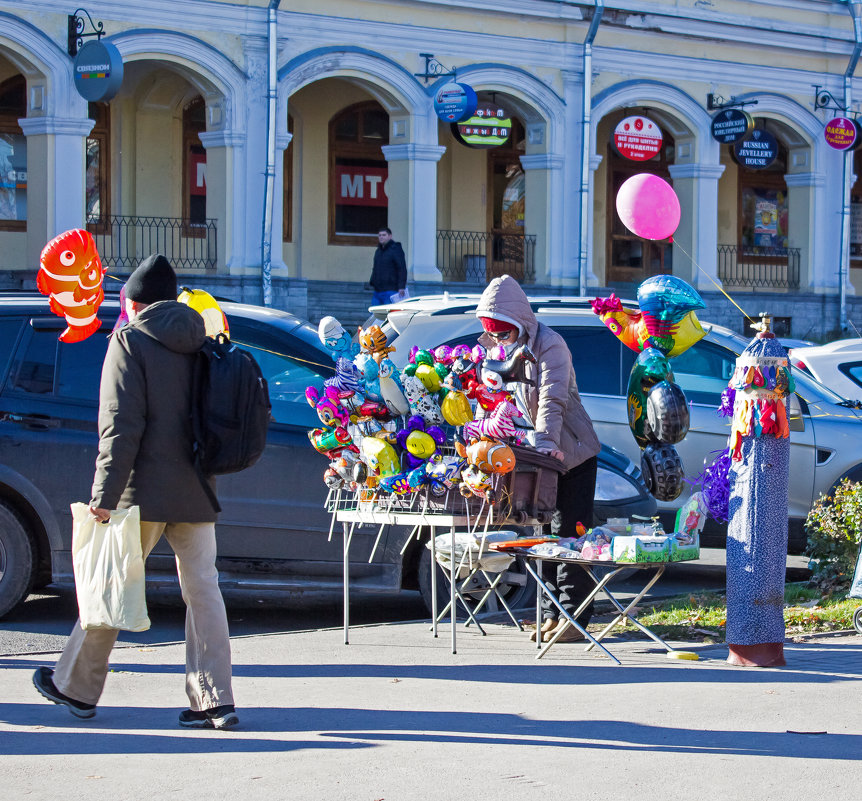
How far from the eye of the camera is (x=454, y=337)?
946 cm

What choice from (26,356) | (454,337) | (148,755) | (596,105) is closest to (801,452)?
(454,337)

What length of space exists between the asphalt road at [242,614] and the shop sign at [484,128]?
14.9 metres

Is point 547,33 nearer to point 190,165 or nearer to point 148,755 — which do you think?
point 190,165

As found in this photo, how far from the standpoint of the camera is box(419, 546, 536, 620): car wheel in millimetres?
8234

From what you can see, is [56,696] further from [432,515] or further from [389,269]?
[389,269]

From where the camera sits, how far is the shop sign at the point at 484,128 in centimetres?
2406

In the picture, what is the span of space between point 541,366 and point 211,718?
2414 millimetres

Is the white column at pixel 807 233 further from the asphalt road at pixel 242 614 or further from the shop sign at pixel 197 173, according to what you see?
the asphalt road at pixel 242 614

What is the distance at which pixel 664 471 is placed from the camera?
6.93 meters

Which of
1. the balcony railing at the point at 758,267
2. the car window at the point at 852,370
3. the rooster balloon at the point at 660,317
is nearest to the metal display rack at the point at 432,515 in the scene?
the rooster balloon at the point at 660,317

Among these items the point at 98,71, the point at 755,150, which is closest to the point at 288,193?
the point at 98,71

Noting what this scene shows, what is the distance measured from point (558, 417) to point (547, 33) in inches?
741

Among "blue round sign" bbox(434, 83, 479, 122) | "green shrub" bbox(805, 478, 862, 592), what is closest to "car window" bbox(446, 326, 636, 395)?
"green shrub" bbox(805, 478, 862, 592)

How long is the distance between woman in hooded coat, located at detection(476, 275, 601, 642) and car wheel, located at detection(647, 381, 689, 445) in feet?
1.42
